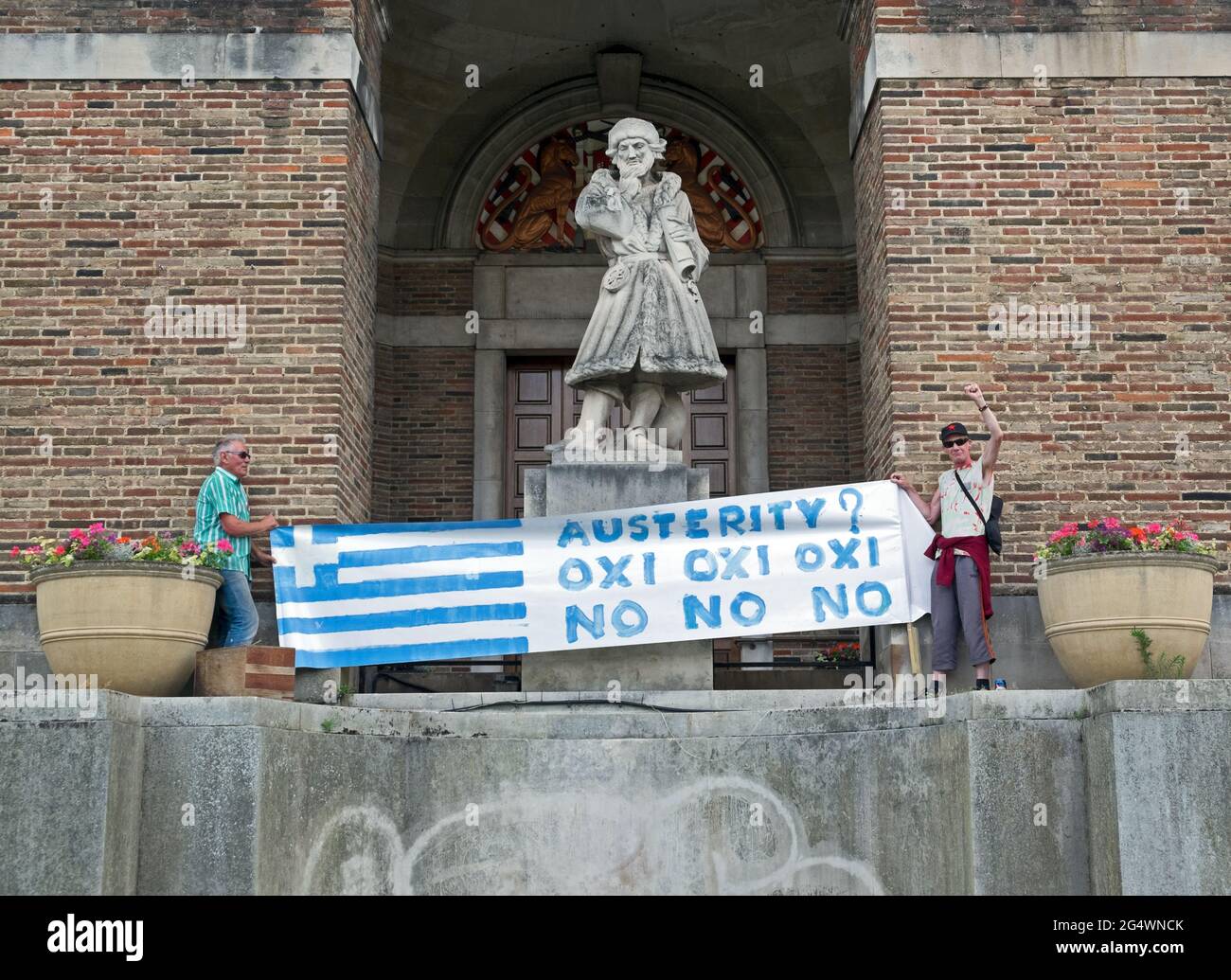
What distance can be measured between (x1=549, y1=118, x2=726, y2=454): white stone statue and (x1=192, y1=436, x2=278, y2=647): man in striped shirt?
6.80 feet

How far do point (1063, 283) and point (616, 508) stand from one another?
3.69 meters

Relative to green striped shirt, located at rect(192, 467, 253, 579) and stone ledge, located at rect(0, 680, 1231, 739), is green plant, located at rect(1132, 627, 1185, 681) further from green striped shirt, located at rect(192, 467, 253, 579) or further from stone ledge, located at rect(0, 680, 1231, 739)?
green striped shirt, located at rect(192, 467, 253, 579)

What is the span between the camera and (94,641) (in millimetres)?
8633

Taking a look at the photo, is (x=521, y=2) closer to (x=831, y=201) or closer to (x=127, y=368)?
(x=831, y=201)

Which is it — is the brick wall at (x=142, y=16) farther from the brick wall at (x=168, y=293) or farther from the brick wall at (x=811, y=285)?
the brick wall at (x=811, y=285)

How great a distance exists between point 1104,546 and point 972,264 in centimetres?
316

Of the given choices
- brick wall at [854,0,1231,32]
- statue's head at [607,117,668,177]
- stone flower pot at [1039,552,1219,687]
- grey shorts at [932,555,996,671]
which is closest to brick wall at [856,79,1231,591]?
brick wall at [854,0,1231,32]

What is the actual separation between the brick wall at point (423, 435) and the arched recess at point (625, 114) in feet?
4.90

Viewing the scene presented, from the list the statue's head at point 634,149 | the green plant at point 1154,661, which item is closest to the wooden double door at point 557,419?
the statue's head at point 634,149

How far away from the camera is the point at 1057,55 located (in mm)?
11805

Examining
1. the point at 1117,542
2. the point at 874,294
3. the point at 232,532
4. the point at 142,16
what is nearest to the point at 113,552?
the point at 232,532

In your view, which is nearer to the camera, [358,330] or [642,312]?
[642,312]

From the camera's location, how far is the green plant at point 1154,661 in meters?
8.72

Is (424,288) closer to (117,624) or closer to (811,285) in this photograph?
(811,285)
